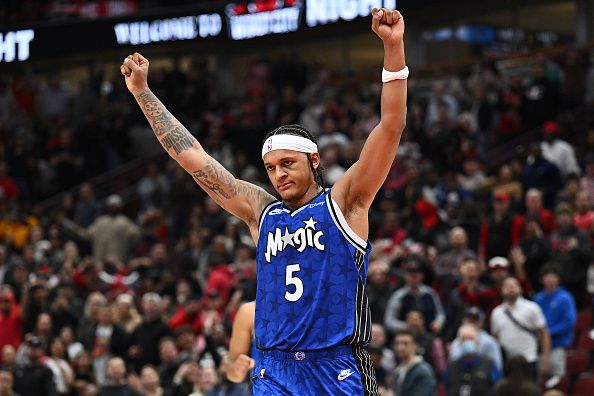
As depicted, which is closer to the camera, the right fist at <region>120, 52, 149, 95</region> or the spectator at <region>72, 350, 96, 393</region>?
the right fist at <region>120, 52, 149, 95</region>

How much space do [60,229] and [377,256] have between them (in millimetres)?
7712

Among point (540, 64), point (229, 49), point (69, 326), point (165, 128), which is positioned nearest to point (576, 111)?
point (540, 64)

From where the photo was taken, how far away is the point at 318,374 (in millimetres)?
6055

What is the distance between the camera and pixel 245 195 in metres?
6.60

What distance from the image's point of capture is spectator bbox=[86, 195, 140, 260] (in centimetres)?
2095

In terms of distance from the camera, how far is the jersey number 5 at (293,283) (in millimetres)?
6102

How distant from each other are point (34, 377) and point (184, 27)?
30.7 feet

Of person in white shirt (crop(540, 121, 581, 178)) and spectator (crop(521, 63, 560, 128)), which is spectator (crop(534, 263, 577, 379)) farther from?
spectator (crop(521, 63, 560, 128))

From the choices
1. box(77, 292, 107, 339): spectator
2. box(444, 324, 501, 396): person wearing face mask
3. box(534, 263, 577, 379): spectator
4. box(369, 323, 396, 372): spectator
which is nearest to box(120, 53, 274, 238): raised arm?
box(444, 324, 501, 396): person wearing face mask

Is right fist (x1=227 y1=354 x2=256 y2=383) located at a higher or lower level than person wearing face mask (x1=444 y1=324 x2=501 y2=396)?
higher

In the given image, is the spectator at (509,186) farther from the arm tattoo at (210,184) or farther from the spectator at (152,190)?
the arm tattoo at (210,184)

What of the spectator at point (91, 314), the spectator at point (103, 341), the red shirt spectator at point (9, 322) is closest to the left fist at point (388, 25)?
the spectator at point (103, 341)

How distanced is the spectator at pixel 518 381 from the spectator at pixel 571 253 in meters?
2.41

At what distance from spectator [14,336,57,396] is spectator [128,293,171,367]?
1.08 metres
